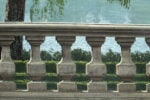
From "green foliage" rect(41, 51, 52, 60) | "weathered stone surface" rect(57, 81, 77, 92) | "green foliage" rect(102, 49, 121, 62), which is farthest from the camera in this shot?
"green foliage" rect(41, 51, 52, 60)

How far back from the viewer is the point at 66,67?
8492 millimetres

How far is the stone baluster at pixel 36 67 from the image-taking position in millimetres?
8484

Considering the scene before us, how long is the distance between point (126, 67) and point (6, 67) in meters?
1.60

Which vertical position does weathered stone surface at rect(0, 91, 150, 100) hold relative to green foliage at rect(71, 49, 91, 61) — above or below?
below

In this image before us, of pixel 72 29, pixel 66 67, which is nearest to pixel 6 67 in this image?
pixel 66 67

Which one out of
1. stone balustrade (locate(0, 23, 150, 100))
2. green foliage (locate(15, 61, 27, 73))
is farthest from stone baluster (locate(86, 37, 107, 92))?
green foliage (locate(15, 61, 27, 73))

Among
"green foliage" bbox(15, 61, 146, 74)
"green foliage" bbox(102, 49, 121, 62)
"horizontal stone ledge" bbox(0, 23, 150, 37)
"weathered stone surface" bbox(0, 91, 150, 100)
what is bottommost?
"weathered stone surface" bbox(0, 91, 150, 100)

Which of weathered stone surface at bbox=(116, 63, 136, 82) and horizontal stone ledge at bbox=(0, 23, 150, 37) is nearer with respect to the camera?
horizontal stone ledge at bbox=(0, 23, 150, 37)

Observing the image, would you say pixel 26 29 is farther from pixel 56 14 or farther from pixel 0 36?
pixel 56 14

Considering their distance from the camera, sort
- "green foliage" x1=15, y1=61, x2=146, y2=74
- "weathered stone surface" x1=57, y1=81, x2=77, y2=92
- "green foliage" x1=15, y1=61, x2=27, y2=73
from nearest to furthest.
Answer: "weathered stone surface" x1=57, y1=81, x2=77, y2=92 < "green foliage" x1=15, y1=61, x2=27, y2=73 < "green foliage" x1=15, y1=61, x2=146, y2=74

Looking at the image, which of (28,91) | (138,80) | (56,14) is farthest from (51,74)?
(56,14)

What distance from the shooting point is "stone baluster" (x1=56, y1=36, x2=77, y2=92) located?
8.49 meters

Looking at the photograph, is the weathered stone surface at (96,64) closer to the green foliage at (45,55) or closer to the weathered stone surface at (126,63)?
the weathered stone surface at (126,63)

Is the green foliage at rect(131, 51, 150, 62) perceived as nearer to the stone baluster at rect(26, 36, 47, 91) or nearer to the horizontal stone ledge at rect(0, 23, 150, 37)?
the horizontal stone ledge at rect(0, 23, 150, 37)
